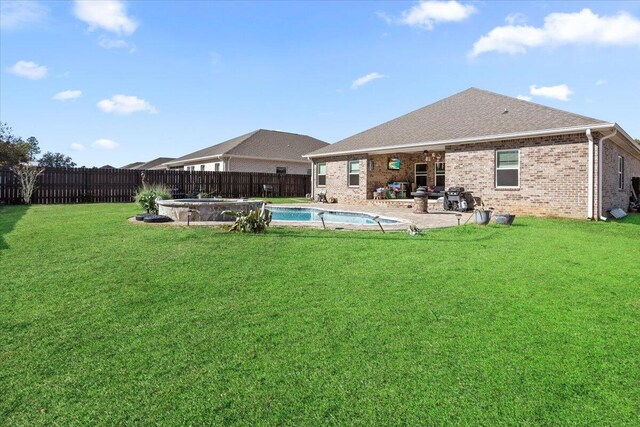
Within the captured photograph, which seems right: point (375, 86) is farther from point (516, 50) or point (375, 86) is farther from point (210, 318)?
point (210, 318)

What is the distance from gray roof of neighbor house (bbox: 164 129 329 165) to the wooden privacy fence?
2.78 meters

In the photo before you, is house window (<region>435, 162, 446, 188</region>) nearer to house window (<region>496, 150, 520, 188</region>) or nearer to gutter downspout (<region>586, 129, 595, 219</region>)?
house window (<region>496, 150, 520, 188</region>)

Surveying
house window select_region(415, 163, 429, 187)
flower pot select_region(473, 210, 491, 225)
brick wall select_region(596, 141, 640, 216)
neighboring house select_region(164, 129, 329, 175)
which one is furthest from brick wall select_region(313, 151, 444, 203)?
flower pot select_region(473, 210, 491, 225)

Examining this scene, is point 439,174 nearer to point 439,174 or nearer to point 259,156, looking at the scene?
point 439,174

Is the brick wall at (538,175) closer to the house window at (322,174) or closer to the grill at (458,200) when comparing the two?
the grill at (458,200)

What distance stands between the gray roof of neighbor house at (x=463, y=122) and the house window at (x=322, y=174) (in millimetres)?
863

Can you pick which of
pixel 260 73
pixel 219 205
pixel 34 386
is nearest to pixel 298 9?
pixel 260 73

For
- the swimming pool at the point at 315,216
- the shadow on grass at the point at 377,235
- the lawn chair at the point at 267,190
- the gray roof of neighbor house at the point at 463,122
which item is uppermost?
the gray roof of neighbor house at the point at 463,122

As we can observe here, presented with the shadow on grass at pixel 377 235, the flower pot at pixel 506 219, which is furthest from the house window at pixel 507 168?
the shadow on grass at pixel 377 235

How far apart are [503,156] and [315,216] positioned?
7.37 m

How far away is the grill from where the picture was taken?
14586 mm

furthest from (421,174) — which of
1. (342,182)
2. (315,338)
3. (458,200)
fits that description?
(315,338)

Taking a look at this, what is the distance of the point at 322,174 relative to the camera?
22.7 m

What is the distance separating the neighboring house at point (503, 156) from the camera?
39.7 feet
